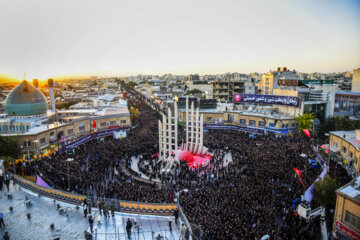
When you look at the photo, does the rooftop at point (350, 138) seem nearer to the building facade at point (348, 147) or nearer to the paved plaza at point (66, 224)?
the building facade at point (348, 147)

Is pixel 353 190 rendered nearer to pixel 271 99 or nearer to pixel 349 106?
pixel 271 99

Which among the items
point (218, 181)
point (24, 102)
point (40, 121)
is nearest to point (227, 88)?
point (40, 121)

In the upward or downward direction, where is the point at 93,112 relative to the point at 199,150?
upward

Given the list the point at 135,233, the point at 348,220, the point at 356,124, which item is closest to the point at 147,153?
the point at 135,233

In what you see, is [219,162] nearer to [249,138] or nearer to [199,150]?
[199,150]

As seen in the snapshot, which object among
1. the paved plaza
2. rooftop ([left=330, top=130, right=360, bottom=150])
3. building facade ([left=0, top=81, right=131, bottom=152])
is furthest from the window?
building facade ([left=0, top=81, right=131, bottom=152])

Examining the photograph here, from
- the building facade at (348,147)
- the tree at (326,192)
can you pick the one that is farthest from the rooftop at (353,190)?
the building facade at (348,147)
